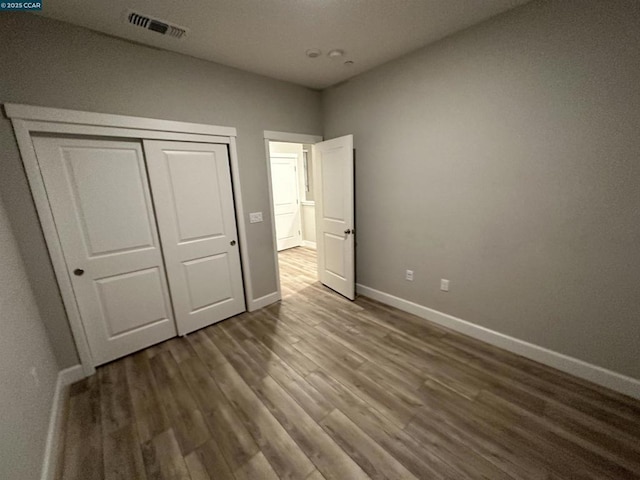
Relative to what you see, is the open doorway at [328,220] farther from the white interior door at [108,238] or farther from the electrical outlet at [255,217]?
the white interior door at [108,238]

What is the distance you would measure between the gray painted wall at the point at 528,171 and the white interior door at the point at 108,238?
97.7 inches

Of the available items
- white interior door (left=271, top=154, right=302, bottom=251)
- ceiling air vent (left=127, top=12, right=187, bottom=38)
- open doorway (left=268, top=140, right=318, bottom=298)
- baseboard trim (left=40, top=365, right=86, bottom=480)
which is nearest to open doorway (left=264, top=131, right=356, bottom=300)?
open doorway (left=268, top=140, right=318, bottom=298)

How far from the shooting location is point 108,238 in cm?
204

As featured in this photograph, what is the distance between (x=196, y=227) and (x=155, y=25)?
63.2 inches

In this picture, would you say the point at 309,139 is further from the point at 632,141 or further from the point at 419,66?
the point at 632,141

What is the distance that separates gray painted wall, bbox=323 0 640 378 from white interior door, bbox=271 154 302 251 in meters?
3.05

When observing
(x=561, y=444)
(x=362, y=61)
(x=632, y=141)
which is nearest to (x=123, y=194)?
(x=362, y=61)

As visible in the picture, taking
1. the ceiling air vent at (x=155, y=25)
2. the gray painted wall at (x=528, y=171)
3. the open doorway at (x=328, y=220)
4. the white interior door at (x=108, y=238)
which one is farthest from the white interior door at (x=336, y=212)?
the white interior door at (x=108, y=238)

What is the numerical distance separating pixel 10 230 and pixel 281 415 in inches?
85.3

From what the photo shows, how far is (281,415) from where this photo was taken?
159 centimetres

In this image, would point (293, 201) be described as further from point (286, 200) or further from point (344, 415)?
point (344, 415)

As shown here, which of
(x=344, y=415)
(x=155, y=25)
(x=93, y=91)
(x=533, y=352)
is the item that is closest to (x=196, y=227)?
(x=93, y=91)

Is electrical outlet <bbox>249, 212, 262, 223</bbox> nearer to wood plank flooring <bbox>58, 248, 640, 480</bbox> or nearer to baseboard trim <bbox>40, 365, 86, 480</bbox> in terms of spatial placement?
wood plank flooring <bbox>58, 248, 640, 480</bbox>

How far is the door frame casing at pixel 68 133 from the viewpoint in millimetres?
1653
